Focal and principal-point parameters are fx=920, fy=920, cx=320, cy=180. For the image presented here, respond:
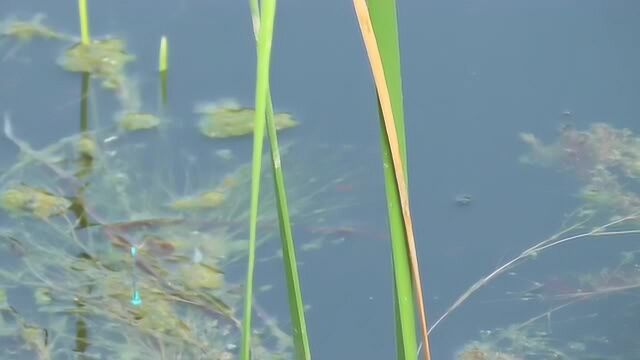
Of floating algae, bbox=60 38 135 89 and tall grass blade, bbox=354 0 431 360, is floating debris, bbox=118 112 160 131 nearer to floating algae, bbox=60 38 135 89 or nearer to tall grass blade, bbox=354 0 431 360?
floating algae, bbox=60 38 135 89

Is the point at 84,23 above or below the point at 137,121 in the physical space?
above

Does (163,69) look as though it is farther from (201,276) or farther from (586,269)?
(586,269)

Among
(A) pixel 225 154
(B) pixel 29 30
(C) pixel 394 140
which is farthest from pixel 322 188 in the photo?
(C) pixel 394 140

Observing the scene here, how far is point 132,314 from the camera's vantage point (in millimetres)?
1428

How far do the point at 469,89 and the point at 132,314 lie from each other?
69cm

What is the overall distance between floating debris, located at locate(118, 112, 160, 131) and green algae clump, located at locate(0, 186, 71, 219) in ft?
0.59

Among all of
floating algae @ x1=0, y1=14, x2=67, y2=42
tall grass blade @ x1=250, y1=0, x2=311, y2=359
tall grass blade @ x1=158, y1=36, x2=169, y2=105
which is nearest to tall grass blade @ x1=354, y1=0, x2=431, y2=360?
tall grass blade @ x1=250, y1=0, x2=311, y2=359

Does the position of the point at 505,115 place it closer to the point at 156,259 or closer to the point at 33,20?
the point at 156,259

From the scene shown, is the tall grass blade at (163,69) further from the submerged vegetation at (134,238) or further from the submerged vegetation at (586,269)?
the submerged vegetation at (586,269)

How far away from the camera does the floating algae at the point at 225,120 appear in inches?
63.7

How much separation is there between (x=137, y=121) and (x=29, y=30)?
292 millimetres

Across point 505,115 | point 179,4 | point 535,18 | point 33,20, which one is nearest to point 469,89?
point 505,115

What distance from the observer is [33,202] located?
154 centimetres

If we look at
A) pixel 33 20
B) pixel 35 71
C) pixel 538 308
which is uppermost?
pixel 33 20
